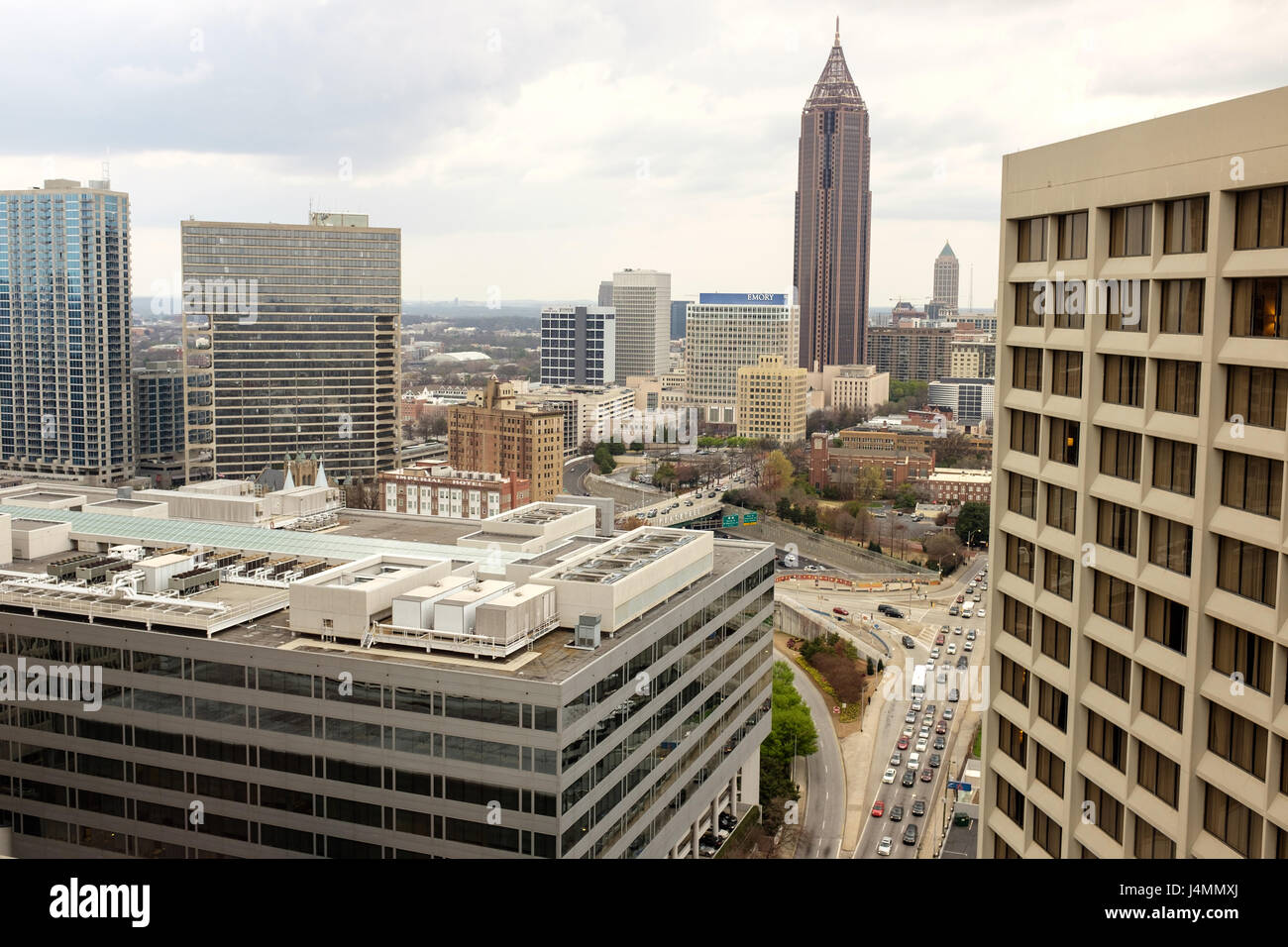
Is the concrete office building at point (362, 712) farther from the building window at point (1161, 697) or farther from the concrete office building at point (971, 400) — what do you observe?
the concrete office building at point (971, 400)

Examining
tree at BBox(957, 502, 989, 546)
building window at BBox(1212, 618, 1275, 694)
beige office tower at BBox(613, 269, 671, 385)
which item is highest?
beige office tower at BBox(613, 269, 671, 385)

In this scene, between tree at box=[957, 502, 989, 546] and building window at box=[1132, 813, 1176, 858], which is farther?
tree at box=[957, 502, 989, 546]

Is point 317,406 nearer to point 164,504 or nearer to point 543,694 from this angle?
point 164,504

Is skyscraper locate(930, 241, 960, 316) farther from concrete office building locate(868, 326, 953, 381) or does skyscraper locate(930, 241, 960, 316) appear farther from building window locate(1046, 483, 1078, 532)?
building window locate(1046, 483, 1078, 532)

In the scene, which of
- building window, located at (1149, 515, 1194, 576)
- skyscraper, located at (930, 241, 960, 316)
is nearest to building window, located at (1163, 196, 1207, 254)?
building window, located at (1149, 515, 1194, 576)

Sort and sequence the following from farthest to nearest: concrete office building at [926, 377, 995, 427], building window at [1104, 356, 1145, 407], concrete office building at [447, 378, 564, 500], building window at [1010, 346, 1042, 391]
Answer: concrete office building at [926, 377, 995, 427], concrete office building at [447, 378, 564, 500], building window at [1010, 346, 1042, 391], building window at [1104, 356, 1145, 407]

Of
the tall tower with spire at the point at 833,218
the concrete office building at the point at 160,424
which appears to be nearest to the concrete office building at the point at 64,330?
the concrete office building at the point at 160,424
